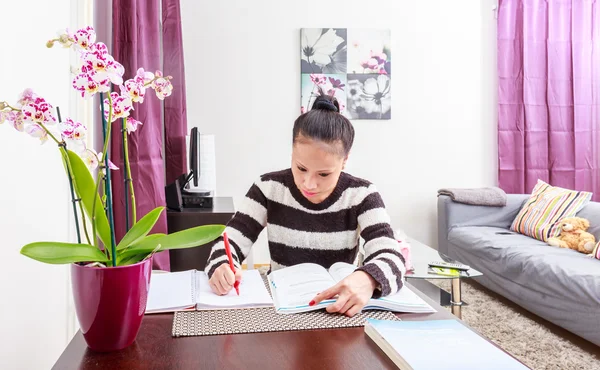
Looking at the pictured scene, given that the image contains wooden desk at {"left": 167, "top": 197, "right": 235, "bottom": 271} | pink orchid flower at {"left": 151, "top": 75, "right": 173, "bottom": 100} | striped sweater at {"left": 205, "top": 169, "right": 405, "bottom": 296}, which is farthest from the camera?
wooden desk at {"left": 167, "top": 197, "right": 235, "bottom": 271}

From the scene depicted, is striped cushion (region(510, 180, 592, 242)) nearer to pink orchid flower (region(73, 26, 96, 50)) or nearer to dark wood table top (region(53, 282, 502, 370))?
dark wood table top (region(53, 282, 502, 370))

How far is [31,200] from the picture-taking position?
1.10 meters

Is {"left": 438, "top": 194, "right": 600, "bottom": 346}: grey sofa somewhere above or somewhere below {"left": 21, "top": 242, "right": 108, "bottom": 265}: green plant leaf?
below

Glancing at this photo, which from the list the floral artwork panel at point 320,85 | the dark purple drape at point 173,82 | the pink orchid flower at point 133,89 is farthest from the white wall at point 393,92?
the pink orchid flower at point 133,89

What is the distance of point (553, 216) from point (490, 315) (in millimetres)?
908

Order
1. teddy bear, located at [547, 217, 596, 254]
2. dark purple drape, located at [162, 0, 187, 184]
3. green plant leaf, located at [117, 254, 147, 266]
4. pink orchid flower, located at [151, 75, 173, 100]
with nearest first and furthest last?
1. green plant leaf, located at [117, 254, 147, 266]
2. pink orchid flower, located at [151, 75, 173, 100]
3. teddy bear, located at [547, 217, 596, 254]
4. dark purple drape, located at [162, 0, 187, 184]

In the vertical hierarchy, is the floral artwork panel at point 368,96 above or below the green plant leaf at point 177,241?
above

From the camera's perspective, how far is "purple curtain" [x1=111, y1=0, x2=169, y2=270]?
183 centimetres

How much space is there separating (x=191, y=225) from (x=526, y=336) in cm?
168

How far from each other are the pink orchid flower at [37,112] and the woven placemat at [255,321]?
0.38 m

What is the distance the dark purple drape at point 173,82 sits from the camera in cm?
299

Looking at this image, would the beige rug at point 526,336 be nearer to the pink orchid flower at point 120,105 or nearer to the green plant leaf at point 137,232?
the green plant leaf at point 137,232

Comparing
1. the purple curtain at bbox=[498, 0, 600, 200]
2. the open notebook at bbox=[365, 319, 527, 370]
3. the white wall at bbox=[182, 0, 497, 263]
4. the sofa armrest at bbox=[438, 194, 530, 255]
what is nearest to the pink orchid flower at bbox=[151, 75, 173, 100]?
the open notebook at bbox=[365, 319, 527, 370]

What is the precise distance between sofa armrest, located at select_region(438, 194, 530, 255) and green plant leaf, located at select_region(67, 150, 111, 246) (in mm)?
3060
